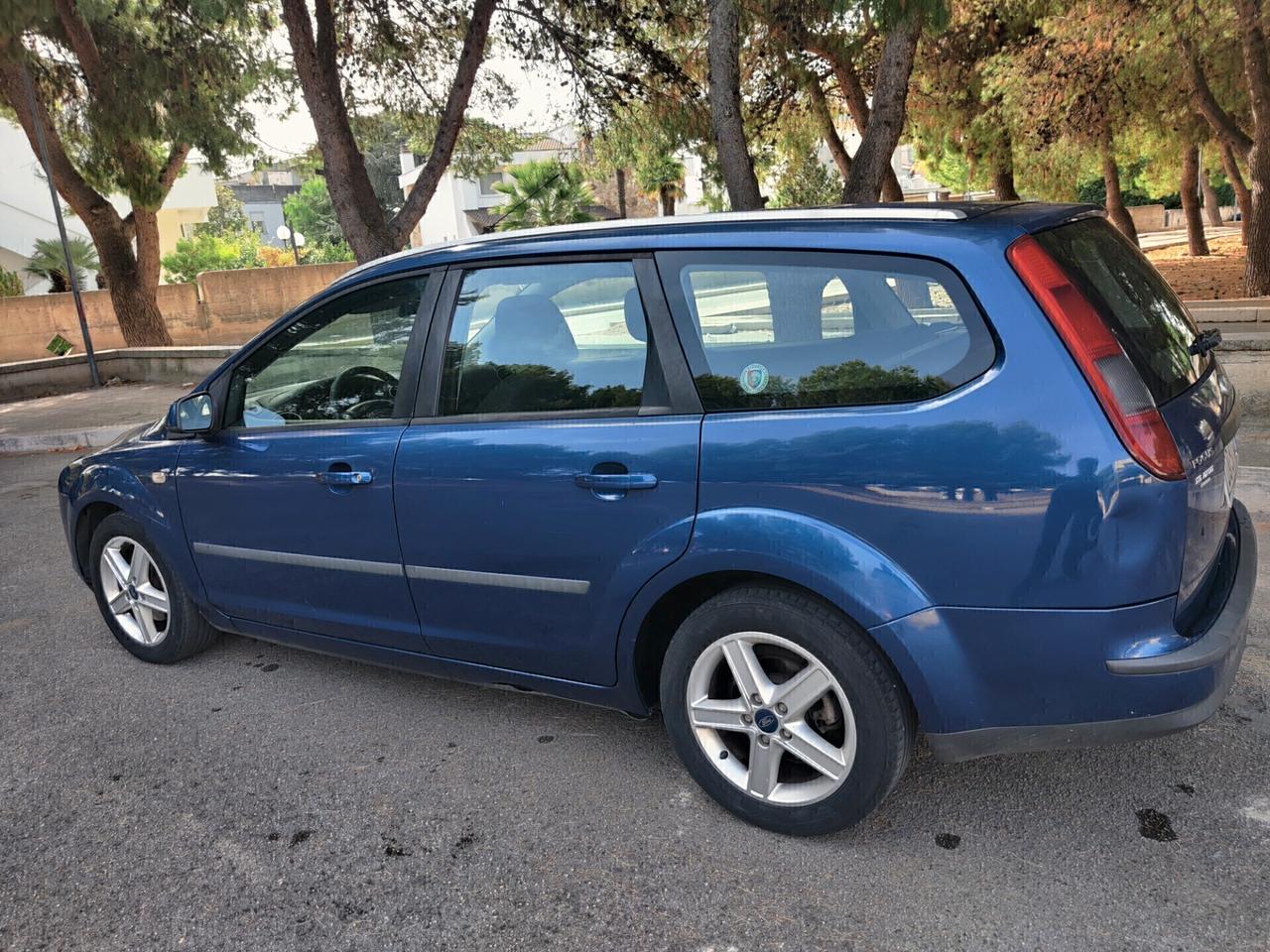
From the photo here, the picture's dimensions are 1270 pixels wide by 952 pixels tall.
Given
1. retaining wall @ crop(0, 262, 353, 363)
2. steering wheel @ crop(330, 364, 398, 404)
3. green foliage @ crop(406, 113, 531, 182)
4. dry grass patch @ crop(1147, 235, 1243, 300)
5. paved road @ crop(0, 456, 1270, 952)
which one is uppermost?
green foliage @ crop(406, 113, 531, 182)

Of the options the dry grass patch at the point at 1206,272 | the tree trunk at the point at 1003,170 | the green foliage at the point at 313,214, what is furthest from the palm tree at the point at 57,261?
the green foliage at the point at 313,214

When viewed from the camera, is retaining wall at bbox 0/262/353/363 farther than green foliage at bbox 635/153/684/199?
No

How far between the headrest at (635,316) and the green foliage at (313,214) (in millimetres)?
84028

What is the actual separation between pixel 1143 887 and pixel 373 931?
1898 mm

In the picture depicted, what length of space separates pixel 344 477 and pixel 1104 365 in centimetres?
232

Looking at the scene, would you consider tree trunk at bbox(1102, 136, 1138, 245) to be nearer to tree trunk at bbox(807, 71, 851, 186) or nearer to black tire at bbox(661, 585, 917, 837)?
tree trunk at bbox(807, 71, 851, 186)

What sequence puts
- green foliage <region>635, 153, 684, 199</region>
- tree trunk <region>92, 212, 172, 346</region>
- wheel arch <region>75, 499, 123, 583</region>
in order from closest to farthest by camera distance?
wheel arch <region>75, 499, 123, 583</region> → tree trunk <region>92, 212, 172, 346</region> → green foliage <region>635, 153, 684, 199</region>

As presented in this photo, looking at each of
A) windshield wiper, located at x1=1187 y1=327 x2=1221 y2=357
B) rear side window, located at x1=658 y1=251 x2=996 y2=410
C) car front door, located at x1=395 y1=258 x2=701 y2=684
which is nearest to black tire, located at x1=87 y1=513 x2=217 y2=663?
car front door, located at x1=395 y1=258 x2=701 y2=684

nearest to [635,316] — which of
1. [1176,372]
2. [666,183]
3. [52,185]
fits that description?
[1176,372]

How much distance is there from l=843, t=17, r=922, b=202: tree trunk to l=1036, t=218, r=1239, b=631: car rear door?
6087mm

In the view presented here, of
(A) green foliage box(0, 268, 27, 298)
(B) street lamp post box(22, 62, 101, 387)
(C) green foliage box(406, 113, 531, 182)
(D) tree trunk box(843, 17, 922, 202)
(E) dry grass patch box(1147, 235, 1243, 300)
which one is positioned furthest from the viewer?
(A) green foliage box(0, 268, 27, 298)

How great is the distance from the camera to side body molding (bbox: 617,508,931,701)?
Result: 2525 mm

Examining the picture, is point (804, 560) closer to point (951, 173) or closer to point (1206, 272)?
point (1206, 272)

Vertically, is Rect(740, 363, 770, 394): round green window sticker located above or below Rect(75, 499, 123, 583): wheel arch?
above
